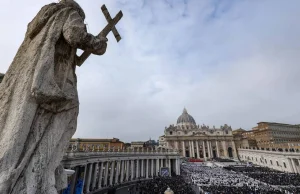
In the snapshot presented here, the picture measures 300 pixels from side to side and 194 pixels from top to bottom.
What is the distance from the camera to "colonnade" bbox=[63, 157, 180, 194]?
27072 mm

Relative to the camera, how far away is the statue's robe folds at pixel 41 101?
2.81m

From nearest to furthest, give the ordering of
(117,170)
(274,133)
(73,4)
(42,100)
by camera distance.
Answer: (42,100) < (73,4) < (117,170) < (274,133)

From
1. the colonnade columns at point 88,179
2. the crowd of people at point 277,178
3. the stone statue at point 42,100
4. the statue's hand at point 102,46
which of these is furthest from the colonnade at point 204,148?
the stone statue at point 42,100

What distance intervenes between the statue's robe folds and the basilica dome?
127 metres

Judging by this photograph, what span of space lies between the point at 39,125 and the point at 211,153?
113m

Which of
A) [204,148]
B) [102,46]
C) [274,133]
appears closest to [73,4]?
[102,46]

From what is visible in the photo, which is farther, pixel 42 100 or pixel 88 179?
pixel 88 179

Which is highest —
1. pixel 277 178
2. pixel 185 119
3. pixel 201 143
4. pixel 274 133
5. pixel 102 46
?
pixel 185 119

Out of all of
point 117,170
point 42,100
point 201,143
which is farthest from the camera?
point 201,143

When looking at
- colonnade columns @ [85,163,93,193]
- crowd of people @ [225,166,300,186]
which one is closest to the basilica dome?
crowd of people @ [225,166,300,186]

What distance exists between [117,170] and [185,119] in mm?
97904

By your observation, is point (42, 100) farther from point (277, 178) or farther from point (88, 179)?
point (277, 178)

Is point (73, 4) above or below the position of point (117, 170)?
above

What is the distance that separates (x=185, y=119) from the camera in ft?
425
